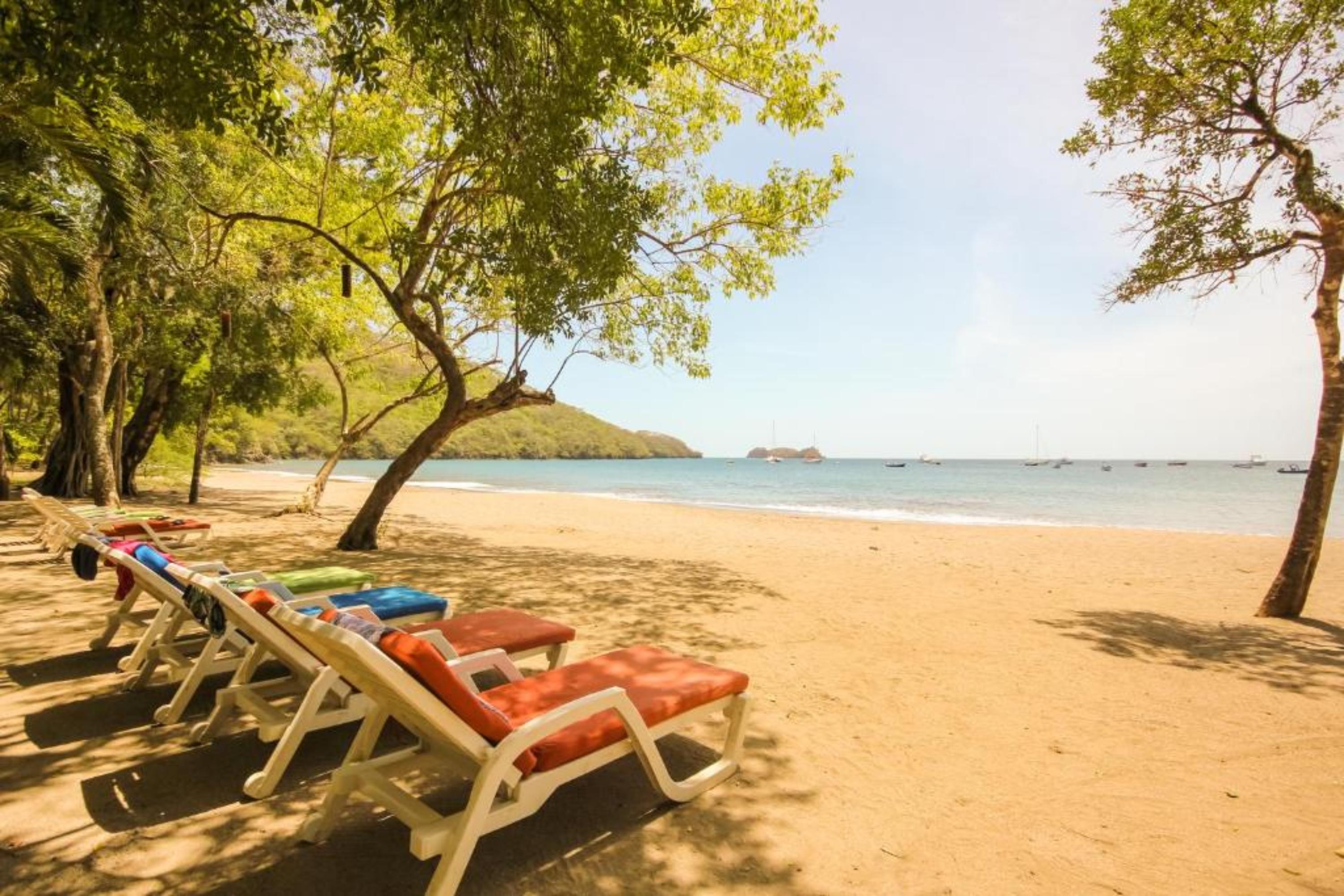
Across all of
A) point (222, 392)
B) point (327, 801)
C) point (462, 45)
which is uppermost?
point (462, 45)

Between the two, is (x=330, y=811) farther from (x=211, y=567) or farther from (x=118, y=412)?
(x=118, y=412)

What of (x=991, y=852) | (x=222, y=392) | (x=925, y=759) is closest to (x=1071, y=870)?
(x=991, y=852)

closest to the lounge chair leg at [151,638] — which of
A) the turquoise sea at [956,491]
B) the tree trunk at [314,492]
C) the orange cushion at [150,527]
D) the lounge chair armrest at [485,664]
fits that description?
the lounge chair armrest at [485,664]

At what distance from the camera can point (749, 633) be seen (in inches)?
250

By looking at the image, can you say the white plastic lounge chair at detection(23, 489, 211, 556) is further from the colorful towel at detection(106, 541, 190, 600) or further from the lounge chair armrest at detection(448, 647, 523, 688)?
the lounge chair armrest at detection(448, 647, 523, 688)

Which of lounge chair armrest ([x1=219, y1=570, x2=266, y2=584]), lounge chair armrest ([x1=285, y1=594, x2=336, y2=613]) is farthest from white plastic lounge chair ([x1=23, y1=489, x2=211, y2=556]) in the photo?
lounge chair armrest ([x1=285, y1=594, x2=336, y2=613])

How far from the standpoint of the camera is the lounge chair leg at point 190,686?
11.9 ft

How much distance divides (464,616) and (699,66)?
8706mm

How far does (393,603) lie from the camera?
5008 millimetres

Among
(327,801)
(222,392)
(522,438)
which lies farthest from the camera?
(522,438)

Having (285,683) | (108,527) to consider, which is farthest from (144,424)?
(285,683)

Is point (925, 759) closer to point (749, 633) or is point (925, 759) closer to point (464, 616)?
point (749, 633)

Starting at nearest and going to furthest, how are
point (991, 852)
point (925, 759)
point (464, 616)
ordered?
point (991, 852), point (925, 759), point (464, 616)

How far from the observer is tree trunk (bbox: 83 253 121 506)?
10750 mm
